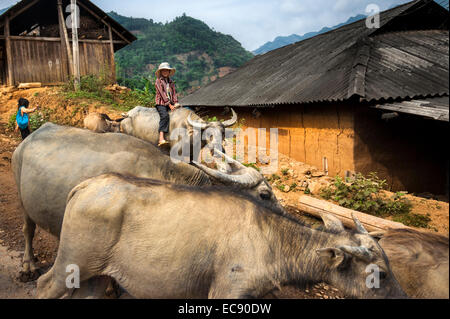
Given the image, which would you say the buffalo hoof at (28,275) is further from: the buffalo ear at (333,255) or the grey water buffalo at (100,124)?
the buffalo ear at (333,255)

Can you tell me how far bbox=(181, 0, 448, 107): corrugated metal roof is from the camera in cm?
222

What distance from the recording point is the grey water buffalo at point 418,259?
1.93m

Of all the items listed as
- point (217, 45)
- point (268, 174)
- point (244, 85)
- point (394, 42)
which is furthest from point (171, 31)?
point (394, 42)

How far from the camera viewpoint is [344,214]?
539 centimetres

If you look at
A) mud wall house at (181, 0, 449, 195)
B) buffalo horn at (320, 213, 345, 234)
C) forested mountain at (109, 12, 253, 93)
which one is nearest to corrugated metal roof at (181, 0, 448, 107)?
mud wall house at (181, 0, 449, 195)

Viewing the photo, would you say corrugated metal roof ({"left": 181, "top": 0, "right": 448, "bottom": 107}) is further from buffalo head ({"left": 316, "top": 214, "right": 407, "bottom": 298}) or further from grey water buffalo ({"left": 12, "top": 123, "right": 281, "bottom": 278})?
grey water buffalo ({"left": 12, "top": 123, "right": 281, "bottom": 278})

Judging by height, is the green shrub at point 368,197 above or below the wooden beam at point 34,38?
below

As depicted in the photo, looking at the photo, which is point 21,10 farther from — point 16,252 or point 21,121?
point 16,252

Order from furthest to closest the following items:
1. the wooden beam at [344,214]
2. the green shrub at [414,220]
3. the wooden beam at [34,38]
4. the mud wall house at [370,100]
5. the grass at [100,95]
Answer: the wooden beam at [34,38], the grass at [100,95], the wooden beam at [344,214], the green shrub at [414,220], the mud wall house at [370,100]

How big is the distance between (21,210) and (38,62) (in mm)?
10717

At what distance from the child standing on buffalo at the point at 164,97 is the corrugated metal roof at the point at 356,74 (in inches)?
120

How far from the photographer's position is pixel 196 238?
2473 mm

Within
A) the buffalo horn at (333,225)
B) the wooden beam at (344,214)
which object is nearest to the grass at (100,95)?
the wooden beam at (344,214)
